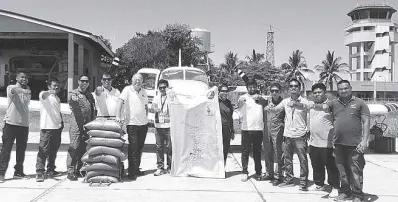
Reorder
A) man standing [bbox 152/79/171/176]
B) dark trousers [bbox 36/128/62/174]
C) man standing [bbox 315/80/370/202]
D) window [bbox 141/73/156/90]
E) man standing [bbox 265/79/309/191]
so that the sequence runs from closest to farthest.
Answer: man standing [bbox 315/80/370/202] < man standing [bbox 265/79/309/191] < dark trousers [bbox 36/128/62/174] < man standing [bbox 152/79/171/176] < window [bbox 141/73/156/90]

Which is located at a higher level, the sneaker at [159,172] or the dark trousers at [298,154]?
the dark trousers at [298,154]

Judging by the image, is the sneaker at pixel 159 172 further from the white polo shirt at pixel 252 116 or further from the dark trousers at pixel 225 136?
the white polo shirt at pixel 252 116

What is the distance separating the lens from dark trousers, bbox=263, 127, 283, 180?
6734 millimetres

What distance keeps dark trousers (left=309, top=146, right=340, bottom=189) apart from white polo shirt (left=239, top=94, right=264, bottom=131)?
3.74ft

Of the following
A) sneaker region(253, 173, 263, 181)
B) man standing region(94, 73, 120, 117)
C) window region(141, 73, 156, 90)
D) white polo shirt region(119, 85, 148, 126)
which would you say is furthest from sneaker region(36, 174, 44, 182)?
window region(141, 73, 156, 90)

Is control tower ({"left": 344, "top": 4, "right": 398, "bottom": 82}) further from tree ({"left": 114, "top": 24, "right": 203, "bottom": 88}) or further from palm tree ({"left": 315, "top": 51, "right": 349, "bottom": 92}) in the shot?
tree ({"left": 114, "top": 24, "right": 203, "bottom": 88})

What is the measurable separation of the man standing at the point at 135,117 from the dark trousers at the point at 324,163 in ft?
10.6

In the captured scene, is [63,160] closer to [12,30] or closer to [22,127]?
[22,127]

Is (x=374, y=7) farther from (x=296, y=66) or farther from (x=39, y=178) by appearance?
(x=39, y=178)

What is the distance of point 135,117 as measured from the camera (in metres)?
7.14

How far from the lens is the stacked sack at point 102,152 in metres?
6.75

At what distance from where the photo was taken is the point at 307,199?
5.86 m

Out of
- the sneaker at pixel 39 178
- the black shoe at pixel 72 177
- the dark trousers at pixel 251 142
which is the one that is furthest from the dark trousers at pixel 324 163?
the sneaker at pixel 39 178

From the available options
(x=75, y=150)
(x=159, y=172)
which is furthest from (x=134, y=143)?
(x=75, y=150)
